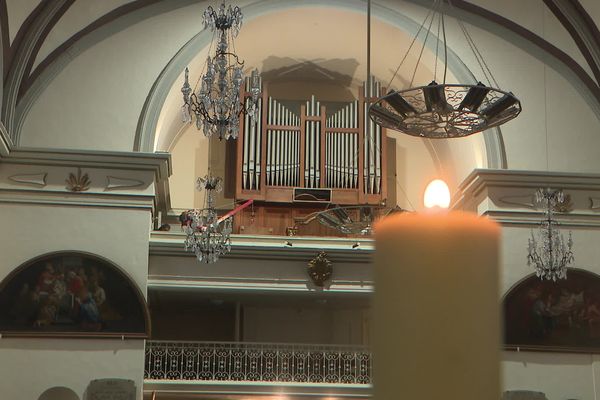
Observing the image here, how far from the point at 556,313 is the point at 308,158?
4.93m

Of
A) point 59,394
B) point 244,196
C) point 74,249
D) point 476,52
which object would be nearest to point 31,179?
point 74,249

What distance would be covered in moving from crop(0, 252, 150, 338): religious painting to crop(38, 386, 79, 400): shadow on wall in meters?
0.74

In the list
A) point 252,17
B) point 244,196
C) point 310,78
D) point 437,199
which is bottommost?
point 437,199

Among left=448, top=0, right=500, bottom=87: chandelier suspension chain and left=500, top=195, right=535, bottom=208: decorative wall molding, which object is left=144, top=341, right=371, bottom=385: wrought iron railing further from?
left=448, top=0, right=500, bottom=87: chandelier suspension chain

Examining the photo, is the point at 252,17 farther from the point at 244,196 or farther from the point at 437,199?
the point at 437,199

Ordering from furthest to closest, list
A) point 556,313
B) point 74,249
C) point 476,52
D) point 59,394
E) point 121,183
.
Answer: point 476,52, point 556,313, point 121,183, point 74,249, point 59,394

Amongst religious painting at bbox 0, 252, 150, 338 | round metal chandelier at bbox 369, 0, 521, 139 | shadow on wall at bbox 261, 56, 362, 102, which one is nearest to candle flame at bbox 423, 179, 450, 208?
round metal chandelier at bbox 369, 0, 521, 139

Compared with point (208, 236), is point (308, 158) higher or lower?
higher

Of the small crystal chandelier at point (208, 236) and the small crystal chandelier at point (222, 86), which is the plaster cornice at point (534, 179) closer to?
the small crystal chandelier at point (208, 236)

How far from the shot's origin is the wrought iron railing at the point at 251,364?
14.7 meters

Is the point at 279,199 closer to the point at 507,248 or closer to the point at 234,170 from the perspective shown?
the point at 234,170

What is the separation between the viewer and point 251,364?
1480cm

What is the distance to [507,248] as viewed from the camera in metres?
14.2

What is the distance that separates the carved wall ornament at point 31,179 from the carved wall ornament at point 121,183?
2.96 ft
